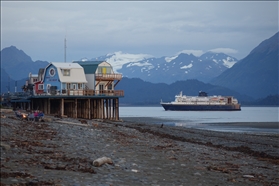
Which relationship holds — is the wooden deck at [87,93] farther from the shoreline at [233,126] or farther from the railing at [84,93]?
the shoreline at [233,126]

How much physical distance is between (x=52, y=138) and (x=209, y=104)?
16799 cm

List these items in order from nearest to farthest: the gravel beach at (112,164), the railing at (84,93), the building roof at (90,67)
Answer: the gravel beach at (112,164) → the railing at (84,93) → the building roof at (90,67)

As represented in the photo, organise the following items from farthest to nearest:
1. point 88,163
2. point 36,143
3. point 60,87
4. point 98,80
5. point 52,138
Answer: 1. point 98,80
2. point 60,87
3. point 52,138
4. point 36,143
5. point 88,163

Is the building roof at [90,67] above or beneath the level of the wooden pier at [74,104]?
above

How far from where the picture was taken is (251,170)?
20703mm

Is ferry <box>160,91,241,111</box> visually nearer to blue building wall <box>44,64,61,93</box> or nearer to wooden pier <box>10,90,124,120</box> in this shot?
wooden pier <box>10,90,124,120</box>

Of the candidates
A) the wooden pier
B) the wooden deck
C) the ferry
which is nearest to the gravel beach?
the wooden pier

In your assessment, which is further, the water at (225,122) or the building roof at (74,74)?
the building roof at (74,74)


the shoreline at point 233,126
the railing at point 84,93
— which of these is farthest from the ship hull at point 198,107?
the railing at point 84,93

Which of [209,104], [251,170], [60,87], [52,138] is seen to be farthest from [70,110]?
[209,104]

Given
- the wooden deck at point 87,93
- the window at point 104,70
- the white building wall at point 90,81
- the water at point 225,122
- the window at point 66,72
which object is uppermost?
the window at point 104,70

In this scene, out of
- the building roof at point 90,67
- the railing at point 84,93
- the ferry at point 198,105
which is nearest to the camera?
the railing at point 84,93

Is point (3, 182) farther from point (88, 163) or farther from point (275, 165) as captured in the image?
point (275, 165)

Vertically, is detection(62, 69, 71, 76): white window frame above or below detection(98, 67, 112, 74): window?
below
